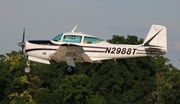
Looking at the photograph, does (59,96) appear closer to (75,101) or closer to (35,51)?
(75,101)

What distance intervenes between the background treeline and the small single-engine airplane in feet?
74.6

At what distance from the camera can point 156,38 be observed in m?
33.8

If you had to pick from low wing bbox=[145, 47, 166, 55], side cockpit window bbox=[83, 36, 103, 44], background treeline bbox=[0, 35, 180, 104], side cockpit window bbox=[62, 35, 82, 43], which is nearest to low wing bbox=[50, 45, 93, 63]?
side cockpit window bbox=[62, 35, 82, 43]

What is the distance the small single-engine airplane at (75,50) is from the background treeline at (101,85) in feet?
74.6

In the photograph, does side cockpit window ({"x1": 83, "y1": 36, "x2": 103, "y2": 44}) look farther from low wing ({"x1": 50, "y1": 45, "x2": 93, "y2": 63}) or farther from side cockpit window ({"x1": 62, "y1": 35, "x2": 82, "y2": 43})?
low wing ({"x1": 50, "y1": 45, "x2": 93, "y2": 63})

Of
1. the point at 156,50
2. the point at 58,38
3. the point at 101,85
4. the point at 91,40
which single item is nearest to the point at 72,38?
the point at 58,38

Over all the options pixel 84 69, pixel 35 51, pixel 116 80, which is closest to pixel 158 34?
pixel 35 51

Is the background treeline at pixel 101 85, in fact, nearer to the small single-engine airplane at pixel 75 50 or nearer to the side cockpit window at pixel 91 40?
the small single-engine airplane at pixel 75 50

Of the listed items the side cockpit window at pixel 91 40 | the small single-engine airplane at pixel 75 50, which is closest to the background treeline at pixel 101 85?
the small single-engine airplane at pixel 75 50

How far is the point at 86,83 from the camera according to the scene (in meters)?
60.4

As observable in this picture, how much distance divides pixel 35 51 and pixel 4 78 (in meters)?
32.1

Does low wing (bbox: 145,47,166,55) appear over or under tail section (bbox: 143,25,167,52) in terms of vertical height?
under

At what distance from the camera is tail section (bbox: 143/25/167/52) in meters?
33.6

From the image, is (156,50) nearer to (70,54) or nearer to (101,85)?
(70,54)
